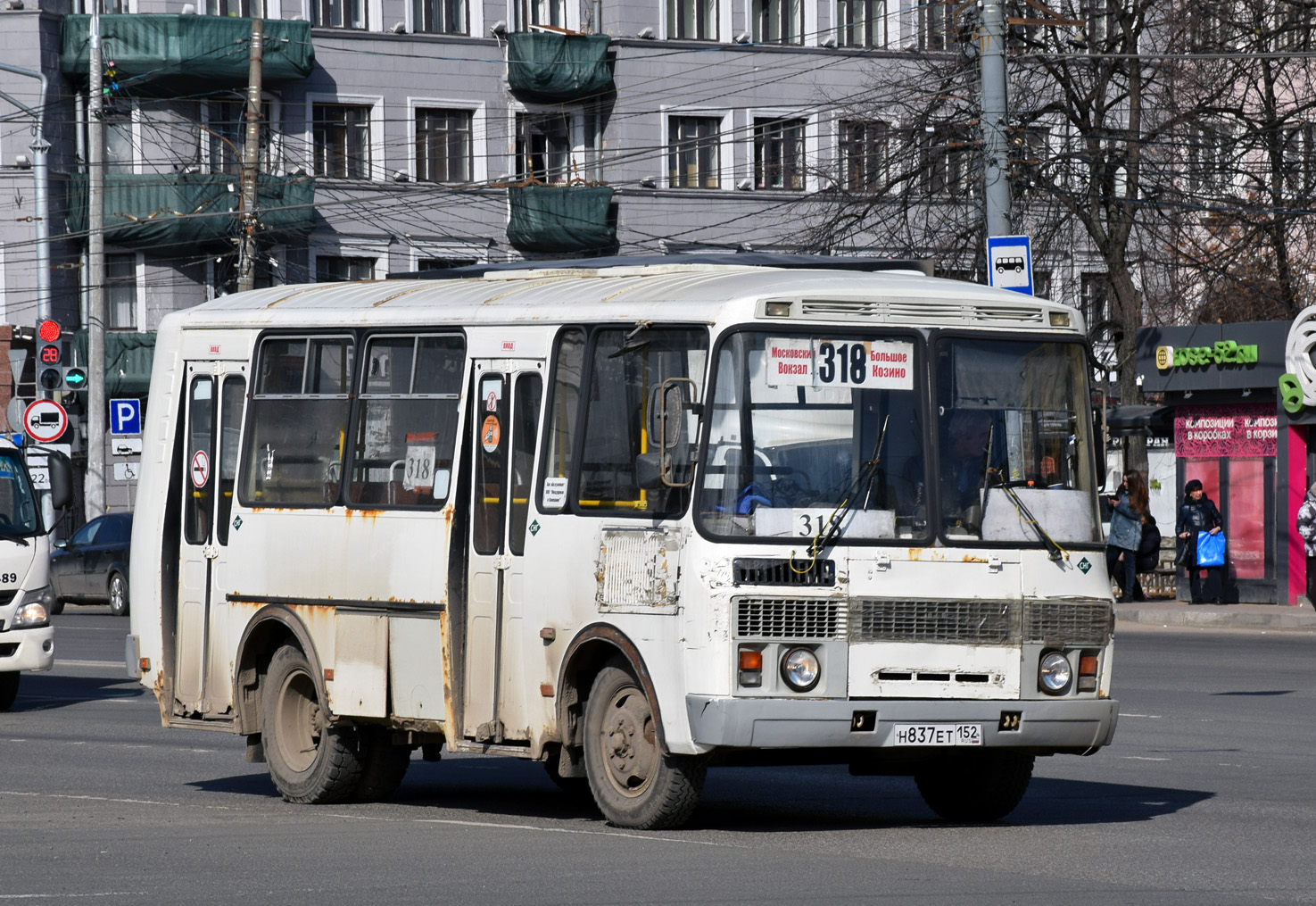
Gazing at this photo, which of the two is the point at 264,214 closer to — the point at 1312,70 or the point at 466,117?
the point at 466,117

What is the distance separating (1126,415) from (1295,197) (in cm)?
435

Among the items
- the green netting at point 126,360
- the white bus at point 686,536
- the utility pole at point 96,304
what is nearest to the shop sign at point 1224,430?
the utility pole at point 96,304

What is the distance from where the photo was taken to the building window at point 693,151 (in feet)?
163

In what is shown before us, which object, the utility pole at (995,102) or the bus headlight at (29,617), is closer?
the bus headlight at (29,617)

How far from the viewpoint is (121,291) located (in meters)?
46.5

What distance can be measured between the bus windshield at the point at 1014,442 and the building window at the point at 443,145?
38.1m

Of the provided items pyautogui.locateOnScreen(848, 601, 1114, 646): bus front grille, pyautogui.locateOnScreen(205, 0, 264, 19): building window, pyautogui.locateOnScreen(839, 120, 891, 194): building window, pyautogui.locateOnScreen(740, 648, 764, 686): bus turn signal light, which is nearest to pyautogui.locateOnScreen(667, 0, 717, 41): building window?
pyautogui.locateOnScreen(839, 120, 891, 194): building window

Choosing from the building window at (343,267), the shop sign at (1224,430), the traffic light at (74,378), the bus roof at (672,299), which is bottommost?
the shop sign at (1224,430)

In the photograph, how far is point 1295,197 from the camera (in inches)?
1449

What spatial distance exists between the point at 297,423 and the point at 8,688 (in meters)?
8.05

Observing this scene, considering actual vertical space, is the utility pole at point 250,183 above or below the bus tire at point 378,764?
above

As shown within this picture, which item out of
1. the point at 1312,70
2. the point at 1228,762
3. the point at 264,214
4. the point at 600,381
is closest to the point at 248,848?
the point at 600,381

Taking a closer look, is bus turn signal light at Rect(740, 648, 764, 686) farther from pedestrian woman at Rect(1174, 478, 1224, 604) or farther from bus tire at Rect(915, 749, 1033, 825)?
pedestrian woman at Rect(1174, 478, 1224, 604)

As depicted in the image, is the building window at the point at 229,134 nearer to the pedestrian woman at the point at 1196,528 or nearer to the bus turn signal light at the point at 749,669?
the pedestrian woman at the point at 1196,528
